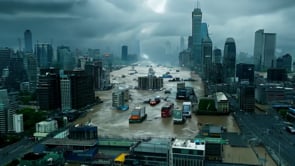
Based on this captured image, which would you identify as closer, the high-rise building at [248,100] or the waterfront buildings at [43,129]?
the waterfront buildings at [43,129]

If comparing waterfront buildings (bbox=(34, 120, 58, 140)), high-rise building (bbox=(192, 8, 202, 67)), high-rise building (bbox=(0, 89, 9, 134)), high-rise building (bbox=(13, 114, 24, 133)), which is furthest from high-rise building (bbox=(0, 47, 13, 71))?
high-rise building (bbox=(192, 8, 202, 67))

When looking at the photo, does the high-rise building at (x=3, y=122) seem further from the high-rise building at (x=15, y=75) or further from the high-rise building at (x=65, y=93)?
the high-rise building at (x=15, y=75)

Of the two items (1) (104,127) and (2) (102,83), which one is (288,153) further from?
(2) (102,83)

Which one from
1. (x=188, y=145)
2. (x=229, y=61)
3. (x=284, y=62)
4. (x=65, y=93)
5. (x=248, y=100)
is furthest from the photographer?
(x=284, y=62)

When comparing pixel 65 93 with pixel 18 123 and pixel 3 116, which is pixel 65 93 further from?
pixel 3 116

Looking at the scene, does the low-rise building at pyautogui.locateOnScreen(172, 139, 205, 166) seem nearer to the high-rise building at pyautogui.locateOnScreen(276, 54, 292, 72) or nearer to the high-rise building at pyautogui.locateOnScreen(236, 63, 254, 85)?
the high-rise building at pyautogui.locateOnScreen(236, 63, 254, 85)

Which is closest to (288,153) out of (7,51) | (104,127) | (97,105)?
(104,127)

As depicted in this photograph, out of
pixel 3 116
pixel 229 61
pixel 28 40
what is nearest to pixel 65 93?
pixel 3 116

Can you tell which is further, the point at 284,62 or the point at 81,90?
the point at 284,62

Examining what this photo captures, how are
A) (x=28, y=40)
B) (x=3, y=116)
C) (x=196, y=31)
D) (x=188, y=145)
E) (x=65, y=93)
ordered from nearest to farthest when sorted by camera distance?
(x=188, y=145) < (x=3, y=116) < (x=65, y=93) < (x=28, y=40) < (x=196, y=31)

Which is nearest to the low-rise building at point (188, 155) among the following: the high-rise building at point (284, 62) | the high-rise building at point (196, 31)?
the high-rise building at point (284, 62)
